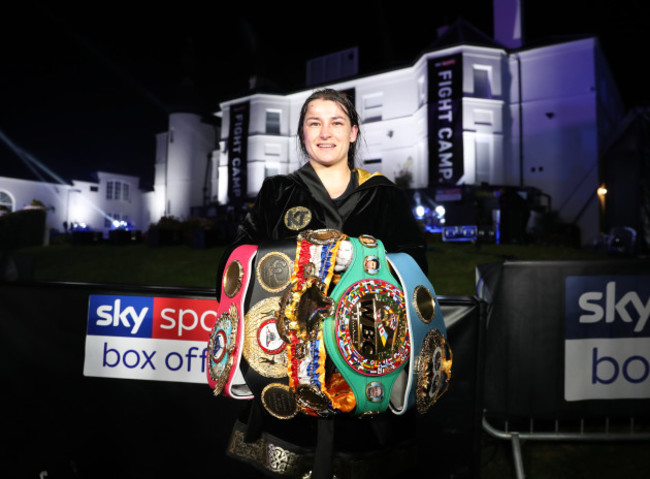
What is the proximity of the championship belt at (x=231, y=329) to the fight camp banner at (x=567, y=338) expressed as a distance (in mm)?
2046

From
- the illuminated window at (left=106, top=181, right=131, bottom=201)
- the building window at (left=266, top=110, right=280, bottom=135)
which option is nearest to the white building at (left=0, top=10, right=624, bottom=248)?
the building window at (left=266, top=110, right=280, bottom=135)

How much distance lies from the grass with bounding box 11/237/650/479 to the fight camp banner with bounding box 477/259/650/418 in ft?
0.78

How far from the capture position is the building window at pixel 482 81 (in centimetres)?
2378

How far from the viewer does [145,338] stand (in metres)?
2.87

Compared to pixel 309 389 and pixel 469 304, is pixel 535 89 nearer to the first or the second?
pixel 469 304

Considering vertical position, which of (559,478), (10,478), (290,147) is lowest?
(10,478)

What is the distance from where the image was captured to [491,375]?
2.84 metres

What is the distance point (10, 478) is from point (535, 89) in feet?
91.5

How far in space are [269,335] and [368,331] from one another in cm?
33

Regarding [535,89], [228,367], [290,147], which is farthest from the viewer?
[290,147]

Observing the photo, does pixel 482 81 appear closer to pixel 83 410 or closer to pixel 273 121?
pixel 273 121

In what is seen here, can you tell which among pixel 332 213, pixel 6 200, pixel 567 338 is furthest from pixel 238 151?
pixel 332 213

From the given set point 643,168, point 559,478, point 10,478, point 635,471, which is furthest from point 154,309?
point 643,168

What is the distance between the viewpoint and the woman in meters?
1.50
